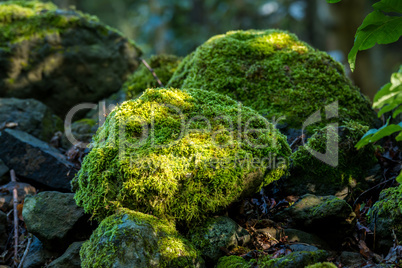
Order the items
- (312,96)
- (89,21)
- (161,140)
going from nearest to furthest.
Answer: (161,140) → (312,96) → (89,21)

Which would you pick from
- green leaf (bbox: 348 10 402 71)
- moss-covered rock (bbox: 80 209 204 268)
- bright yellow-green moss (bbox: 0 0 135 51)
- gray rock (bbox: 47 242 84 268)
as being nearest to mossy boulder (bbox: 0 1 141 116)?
bright yellow-green moss (bbox: 0 0 135 51)

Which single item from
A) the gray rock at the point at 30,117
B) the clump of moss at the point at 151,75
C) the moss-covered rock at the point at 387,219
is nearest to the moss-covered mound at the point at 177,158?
the moss-covered rock at the point at 387,219

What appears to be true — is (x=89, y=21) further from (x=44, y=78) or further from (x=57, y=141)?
(x=57, y=141)

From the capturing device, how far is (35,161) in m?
3.87

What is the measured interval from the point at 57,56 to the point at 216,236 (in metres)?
4.89

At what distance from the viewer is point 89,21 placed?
632 centimetres

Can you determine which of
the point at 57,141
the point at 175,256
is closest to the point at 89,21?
the point at 57,141

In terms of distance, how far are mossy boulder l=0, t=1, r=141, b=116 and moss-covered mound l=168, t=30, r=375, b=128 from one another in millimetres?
2119

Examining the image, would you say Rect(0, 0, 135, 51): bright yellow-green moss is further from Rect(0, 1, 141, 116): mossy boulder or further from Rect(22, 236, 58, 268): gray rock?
Rect(22, 236, 58, 268): gray rock

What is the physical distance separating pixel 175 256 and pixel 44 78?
4.83 m

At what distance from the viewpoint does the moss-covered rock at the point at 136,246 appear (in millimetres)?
2178

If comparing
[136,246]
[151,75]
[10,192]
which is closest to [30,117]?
[10,192]

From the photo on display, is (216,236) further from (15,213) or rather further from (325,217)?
(15,213)

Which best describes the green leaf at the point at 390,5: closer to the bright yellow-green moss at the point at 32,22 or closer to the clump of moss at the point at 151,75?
the clump of moss at the point at 151,75
